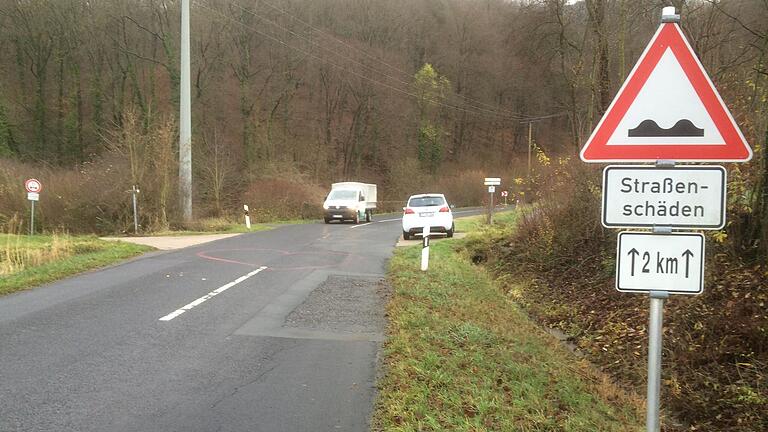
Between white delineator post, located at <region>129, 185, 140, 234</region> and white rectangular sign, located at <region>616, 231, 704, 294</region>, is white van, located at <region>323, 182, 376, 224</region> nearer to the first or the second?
white delineator post, located at <region>129, 185, 140, 234</region>

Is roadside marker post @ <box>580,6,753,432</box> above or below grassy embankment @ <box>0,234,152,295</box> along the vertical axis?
above

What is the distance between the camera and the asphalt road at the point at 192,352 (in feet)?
14.6

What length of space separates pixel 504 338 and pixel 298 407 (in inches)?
126

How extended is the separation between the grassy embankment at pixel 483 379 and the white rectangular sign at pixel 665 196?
193 centimetres

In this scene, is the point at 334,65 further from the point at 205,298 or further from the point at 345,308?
the point at 345,308

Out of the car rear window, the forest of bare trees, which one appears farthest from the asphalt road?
the car rear window

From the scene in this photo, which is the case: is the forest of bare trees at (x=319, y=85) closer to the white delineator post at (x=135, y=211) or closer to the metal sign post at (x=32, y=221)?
the white delineator post at (x=135, y=211)

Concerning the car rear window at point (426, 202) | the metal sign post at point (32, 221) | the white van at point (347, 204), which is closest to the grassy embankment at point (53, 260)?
the metal sign post at point (32, 221)

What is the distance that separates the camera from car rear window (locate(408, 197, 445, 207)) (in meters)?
20.8

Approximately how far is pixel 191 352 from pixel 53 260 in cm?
884

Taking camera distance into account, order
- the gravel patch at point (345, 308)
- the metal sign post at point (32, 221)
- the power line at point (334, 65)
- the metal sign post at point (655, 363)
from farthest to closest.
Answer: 1. the power line at point (334, 65)
2. the metal sign post at point (32, 221)
3. the gravel patch at point (345, 308)
4. the metal sign post at point (655, 363)

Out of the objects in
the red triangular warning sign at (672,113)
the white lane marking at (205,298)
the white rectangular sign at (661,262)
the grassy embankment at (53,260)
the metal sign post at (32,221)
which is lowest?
the white lane marking at (205,298)

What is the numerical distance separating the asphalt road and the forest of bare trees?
5360 mm

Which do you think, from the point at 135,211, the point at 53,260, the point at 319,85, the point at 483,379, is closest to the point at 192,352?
the point at 483,379
